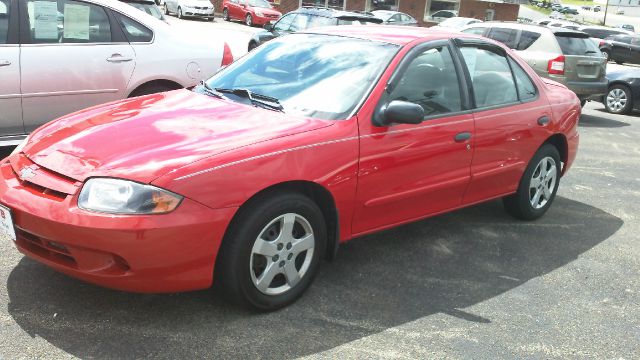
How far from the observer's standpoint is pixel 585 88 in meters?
10.9

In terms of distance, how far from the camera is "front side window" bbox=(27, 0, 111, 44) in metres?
5.48

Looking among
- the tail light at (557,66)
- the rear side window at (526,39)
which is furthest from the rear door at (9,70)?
the rear side window at (526,39)

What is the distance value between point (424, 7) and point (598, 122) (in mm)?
34384

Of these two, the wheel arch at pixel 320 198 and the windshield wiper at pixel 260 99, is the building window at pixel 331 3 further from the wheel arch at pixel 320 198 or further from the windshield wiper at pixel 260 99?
the wheel arch at pixel 320 198

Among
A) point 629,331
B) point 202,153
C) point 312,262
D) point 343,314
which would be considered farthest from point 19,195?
point 629,331

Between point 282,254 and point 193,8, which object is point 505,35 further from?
point 193,8

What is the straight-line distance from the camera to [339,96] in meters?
3.82

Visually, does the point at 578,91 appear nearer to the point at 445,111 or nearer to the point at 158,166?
the point at 445,111

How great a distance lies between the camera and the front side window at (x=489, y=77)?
4.56 metres

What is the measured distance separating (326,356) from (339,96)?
156 centimetres

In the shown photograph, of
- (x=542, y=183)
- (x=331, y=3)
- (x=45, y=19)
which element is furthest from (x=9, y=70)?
(x=331, y=3)

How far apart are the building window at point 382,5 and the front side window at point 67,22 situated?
38.8 metres

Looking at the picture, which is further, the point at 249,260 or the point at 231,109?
the point at 231,109

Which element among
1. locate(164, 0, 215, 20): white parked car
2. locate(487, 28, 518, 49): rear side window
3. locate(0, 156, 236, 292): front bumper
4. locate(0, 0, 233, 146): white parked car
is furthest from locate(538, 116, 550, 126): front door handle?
locate(164, 0, 215, 20): white parked car
